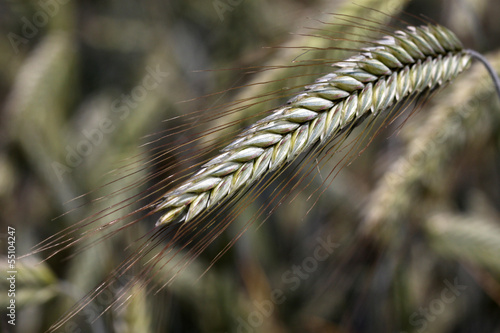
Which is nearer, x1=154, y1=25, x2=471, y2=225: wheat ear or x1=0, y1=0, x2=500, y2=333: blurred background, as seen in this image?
x1=154, y1=25, x2=471, y2=225: wheat ear

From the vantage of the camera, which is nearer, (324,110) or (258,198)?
(324,110)

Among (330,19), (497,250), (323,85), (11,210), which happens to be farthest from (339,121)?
(11,210)

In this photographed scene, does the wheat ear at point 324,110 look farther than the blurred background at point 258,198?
No

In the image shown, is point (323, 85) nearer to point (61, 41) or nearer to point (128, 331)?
point (128, 331)
